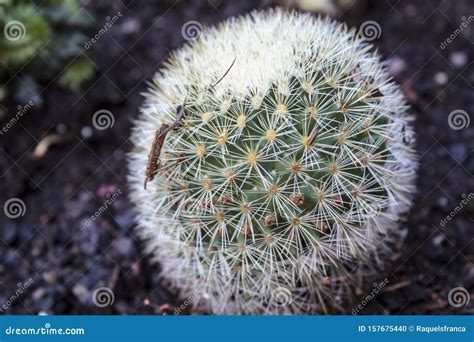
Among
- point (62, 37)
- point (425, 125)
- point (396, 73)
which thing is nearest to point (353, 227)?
point (425, 125)

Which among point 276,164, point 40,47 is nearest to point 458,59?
point 276,164

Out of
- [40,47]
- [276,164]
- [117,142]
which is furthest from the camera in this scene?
[117,142]

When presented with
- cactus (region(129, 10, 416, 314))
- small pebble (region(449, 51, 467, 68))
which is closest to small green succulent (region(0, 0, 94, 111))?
cactus (region(129, 10, 416, 314))

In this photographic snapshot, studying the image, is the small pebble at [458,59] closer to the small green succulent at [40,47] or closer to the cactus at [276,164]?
the cactus at [276,164]

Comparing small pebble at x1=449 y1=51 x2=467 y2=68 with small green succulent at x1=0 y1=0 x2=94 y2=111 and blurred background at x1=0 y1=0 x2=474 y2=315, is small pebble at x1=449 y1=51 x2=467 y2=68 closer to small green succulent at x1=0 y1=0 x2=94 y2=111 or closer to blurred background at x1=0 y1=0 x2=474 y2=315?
blurred background at x1=0 y1=0 x2=474 y2=315

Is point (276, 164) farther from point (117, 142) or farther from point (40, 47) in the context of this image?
point (40, 47)
